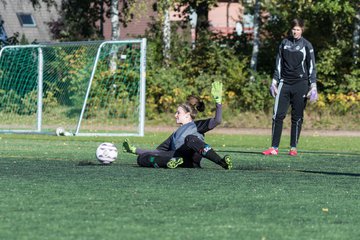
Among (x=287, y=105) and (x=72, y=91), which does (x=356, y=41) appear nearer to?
(x=72, y=91)

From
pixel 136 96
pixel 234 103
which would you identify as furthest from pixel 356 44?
Answer: pixel 136 96

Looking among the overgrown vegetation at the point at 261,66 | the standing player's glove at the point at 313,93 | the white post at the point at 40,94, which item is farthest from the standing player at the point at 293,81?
the overgrown vegetation at the point at 261,66

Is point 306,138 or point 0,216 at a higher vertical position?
point 0,216

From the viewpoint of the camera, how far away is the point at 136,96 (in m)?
26.4

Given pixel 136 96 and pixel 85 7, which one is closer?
pixel 136 96

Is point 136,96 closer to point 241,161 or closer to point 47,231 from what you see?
point 241,161

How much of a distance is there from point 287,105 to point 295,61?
675 millimetres

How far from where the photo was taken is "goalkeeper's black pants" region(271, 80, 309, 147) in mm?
16547

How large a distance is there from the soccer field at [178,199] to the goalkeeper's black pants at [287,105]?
1114mm

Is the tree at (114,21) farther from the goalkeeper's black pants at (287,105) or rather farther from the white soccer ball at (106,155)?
the white soccer ball at (106,155)

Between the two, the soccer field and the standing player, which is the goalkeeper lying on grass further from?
the standing player

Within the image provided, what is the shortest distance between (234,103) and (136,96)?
4693 mm

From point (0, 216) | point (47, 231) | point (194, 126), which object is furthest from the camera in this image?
point (194, 126)

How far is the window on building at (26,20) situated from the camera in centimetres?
5619
